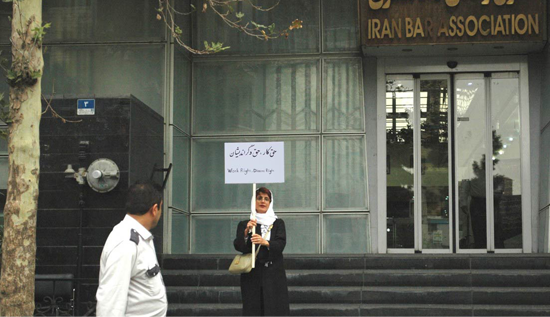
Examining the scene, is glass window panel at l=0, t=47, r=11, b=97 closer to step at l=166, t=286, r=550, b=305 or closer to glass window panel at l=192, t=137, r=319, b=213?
glass window panel at l=192, t=137, r=319, b=213

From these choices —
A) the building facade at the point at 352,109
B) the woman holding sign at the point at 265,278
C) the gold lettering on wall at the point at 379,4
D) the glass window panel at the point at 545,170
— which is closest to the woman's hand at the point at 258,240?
the woman holding sign at the point at 265,278

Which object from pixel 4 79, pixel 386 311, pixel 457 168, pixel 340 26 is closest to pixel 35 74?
pixel 386 311

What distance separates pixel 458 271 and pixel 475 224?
2706mm

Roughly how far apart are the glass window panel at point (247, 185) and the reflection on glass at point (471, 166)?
2484 millimetres

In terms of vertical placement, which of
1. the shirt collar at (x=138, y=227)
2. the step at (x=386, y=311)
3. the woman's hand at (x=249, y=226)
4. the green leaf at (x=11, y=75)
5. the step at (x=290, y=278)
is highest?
the green leaf at (x=11, y=75)

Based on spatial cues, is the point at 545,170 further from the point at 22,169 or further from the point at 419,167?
the point at 22,169

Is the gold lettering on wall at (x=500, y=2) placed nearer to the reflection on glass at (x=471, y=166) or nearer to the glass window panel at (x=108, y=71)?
the reflection on glass at (x=471, y=166)

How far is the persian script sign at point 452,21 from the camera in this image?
533 inches

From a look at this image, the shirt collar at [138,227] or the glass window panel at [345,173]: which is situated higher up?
the glass window panel at [345,173]

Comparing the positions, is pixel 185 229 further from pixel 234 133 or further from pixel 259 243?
pixel 259 243

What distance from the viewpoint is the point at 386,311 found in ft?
35.4

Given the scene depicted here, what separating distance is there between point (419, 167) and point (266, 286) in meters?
6.41

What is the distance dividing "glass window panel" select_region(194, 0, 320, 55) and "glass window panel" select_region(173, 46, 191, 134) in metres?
0.65

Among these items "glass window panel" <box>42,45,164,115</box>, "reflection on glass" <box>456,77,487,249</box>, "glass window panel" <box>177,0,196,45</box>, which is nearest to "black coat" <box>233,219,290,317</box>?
"glass window panel" <box>42,45,164,115</box>
